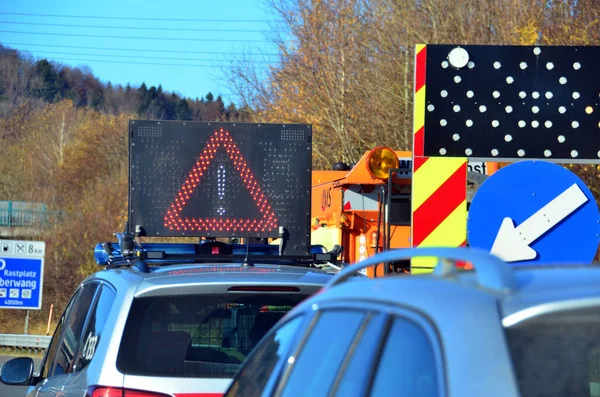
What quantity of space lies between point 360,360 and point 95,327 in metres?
2.70

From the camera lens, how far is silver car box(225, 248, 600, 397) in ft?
6.09

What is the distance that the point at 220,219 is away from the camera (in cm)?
711

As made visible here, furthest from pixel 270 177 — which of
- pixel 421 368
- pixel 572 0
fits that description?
pixel 572 0

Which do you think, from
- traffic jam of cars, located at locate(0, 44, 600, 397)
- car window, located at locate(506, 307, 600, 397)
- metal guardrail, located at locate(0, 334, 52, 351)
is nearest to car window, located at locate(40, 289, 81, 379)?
traffic jam of cars, located at locate(0, 44, 600, 397)

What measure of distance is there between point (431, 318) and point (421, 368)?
0.36 ft

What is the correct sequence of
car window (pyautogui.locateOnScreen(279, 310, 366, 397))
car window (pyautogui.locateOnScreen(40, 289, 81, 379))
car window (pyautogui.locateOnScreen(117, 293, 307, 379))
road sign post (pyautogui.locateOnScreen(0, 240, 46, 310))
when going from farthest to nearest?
road sign post (pyautogui.locateOnScreen(0, 240, 46, 310)), car window (pyautogui.locateOnScreen(40, 289, 81, 379)), car window (pyautogui.locateOnScreen(117, 293, 307, 379)), car window (pyautogui.locateOnScreen(279, 310, 366, 397))

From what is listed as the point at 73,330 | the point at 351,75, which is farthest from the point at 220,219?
the point at 351,75

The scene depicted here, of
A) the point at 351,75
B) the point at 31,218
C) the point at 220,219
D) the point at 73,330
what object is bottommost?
the point at 73,330

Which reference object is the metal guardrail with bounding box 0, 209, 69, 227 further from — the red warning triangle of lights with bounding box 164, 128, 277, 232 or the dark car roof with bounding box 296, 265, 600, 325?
the dark car roof with bounding box 296, 265, 600, 325

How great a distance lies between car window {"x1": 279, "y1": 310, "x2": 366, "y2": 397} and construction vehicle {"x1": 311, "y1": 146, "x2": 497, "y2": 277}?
805cm

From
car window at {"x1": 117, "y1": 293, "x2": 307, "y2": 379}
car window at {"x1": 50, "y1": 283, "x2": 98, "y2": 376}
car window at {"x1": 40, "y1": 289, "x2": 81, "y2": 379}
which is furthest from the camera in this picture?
car window at {"x1": 40, "y1": 289, "x2": 81, "y2": 379}

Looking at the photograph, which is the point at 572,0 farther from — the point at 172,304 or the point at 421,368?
the point at 421,368

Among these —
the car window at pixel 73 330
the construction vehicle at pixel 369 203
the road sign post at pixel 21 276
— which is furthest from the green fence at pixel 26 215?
the car window at pixel 73 330

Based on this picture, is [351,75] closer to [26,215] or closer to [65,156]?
[26,215]
